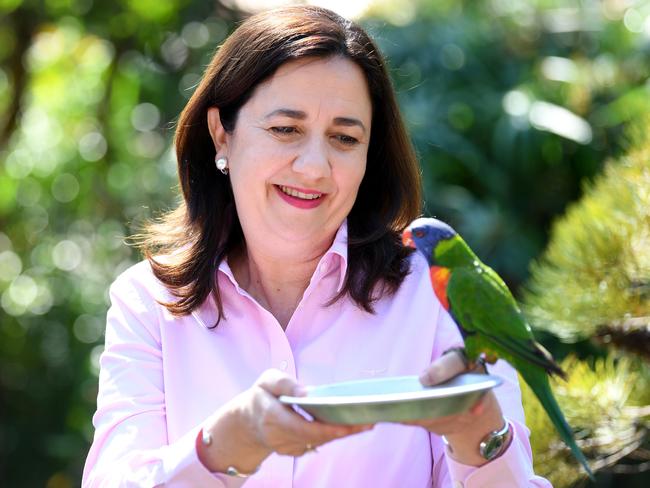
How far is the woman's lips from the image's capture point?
1.98 metres

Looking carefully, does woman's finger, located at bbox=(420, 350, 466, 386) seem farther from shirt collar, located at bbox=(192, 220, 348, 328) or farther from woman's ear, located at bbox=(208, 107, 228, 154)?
woman's ear, located at bbox=(208, 107, 228, 154)

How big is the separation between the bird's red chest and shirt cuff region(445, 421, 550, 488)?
0.29 metres

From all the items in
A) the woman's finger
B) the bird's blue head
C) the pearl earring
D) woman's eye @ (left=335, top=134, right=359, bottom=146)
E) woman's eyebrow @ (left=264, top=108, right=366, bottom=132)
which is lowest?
the woman's finger

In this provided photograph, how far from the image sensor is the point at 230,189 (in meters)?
2.35

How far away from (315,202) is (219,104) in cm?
38

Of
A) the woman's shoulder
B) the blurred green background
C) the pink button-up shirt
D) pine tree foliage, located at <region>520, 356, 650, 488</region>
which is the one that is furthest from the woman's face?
the blurred green background

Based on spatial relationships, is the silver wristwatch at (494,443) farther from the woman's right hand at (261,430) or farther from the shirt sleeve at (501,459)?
the woman's right hand at (261,430)

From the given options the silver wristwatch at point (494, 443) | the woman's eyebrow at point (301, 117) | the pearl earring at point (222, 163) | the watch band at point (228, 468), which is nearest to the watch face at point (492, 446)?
the silver wristwatch at point (494, 443)

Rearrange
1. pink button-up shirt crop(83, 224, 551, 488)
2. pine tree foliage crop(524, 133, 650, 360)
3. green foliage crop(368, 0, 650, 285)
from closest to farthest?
pink button-up shirt crop(83, 224, 551, 488) → pine tree foliage crop(524, 133, 650, 360) → green foliage crop(368, 0, 650, 285)

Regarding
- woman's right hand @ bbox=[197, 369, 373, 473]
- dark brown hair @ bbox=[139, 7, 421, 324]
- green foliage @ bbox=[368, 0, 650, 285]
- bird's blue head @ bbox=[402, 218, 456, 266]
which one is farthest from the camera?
green foliage @ bbox=[368, 0, 650, 285]

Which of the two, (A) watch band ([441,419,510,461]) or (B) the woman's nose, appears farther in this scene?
(B) the woman's nose

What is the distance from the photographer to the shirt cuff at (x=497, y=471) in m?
1.68

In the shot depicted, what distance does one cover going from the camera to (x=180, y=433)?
199cm

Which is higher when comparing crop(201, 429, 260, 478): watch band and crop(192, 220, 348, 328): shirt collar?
crop(192, 220, 348, 328): shirt collar
